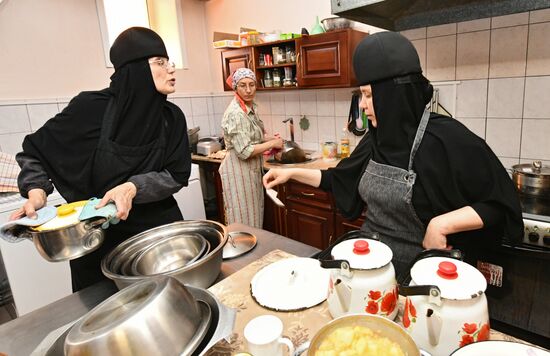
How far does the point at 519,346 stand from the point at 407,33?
2281 millimetres

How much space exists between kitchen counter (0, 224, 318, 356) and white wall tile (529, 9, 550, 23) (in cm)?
190

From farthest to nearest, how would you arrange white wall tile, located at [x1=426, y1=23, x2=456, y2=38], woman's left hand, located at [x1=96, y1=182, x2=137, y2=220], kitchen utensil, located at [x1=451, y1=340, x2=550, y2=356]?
white wall tile, located at [x1=426, y1=23, x2=456, y2=38]
woman's left hand, located at [x1=96, y1=182, x2=137, y2=220]
kitchen utensil, located at [x1=451, y1=340, x2=550, y2=356]

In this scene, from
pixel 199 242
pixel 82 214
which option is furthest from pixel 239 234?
pixel 82 214

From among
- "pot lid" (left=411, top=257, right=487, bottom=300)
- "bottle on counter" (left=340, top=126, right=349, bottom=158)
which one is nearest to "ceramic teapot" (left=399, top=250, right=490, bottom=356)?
"pot lid" (left=411, top=257, right=487, bottom=300)

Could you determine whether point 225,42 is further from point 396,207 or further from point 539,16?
point 396,207

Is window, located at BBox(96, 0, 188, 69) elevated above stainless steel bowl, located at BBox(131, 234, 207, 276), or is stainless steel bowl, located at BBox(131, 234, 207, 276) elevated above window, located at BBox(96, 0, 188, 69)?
window, located at BBox(96, 0, 188, 69)

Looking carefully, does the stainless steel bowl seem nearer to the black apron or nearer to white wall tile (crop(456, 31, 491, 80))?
the black apron

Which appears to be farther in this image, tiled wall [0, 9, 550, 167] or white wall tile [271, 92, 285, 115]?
white wall tile [271, 92, 285, 115]

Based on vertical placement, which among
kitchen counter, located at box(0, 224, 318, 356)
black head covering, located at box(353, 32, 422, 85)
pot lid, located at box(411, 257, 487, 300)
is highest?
black head covering, located at box(353, 32, 422, 85)

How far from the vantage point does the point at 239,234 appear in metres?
1.35

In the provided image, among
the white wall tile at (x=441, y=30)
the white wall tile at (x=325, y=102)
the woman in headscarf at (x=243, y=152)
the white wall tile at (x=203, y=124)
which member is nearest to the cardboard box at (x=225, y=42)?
the woman in headscarf at (x=243, y=152)

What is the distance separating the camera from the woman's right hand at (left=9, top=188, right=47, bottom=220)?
3.29 ft

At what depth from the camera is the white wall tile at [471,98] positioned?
218 cm

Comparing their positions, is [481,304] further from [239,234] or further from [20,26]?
[20,26]
